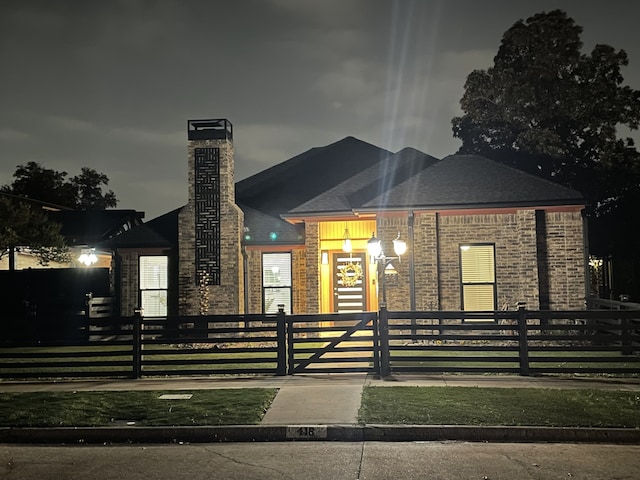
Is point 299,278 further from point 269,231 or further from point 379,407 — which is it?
point 379,407

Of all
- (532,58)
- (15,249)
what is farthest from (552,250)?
(15,249)

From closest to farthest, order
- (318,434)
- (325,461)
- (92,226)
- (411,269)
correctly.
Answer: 1. (325,461)
2. (318,434)
3. (411,269)
4. (92,226)

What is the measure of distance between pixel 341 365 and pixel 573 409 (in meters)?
6.34

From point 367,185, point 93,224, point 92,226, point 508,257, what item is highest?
point 93,224

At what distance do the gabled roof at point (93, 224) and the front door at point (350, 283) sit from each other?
974 inches

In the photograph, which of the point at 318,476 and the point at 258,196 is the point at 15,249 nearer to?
the point at 258,196

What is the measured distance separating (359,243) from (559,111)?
1902cm

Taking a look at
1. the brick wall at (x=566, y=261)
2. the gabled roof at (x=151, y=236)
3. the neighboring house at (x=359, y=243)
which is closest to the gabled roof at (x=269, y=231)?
the neighboring house at (x=359, y=243)

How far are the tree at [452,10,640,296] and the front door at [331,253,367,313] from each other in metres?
17.9

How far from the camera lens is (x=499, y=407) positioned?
977 cm

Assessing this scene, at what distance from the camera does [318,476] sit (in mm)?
7164

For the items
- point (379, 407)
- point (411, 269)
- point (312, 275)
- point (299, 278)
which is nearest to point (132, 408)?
point (379, 407)

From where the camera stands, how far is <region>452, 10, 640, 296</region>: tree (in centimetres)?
3572

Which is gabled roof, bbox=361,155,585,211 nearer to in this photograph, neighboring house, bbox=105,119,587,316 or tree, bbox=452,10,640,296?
neighboring house, bbox=105,119,587,316
